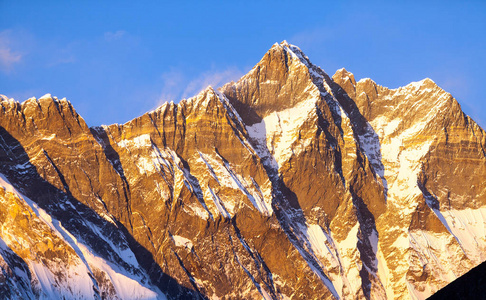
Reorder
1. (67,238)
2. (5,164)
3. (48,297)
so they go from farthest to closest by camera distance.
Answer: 1. (5,164)
2. (67,238)
3. (48,297)

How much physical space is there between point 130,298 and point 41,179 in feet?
112

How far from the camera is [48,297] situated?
173 metres

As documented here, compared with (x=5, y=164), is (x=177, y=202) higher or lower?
lower

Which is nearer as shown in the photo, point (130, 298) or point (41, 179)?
point (130, 298)

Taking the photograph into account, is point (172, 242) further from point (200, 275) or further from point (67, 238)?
point (67, 238)

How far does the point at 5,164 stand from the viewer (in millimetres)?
198250

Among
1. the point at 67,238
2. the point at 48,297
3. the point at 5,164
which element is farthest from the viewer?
the point at 5,164

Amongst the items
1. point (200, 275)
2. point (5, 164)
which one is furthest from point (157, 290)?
point (5, 164)

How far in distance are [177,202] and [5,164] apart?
1394 inches

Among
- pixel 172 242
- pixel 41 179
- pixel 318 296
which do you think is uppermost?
pixel 41 179

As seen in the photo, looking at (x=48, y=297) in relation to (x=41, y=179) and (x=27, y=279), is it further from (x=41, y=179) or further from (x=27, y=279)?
(x=41, y=179)

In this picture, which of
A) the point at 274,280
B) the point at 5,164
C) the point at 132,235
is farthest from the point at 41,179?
the point at 274,280

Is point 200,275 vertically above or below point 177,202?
below

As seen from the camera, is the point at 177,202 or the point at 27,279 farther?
the point at 177,202
